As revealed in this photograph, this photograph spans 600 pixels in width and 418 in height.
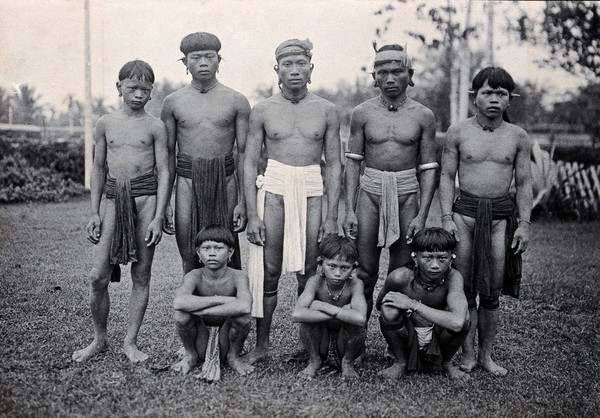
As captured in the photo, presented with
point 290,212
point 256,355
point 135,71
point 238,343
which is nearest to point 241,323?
point 238,343

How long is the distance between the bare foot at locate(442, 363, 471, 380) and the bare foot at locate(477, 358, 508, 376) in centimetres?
21

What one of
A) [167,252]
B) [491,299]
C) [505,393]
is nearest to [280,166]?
[491,299]

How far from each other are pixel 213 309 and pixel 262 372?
0.58 m

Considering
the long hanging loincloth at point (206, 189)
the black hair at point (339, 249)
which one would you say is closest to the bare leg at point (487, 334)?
the black hair at point (339, 249)

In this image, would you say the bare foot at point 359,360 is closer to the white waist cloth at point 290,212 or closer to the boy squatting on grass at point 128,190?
the white waist cloth at point 290,212

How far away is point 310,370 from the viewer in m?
4.14

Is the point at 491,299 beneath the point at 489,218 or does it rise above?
beneath

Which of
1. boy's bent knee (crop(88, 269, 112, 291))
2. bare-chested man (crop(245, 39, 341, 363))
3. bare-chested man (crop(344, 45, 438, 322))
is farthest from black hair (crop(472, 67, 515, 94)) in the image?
boy's bent knee (crop(88, 269, 112, 291))

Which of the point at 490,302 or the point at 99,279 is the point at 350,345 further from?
the point at 99,279

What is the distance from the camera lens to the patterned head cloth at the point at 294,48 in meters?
4.30

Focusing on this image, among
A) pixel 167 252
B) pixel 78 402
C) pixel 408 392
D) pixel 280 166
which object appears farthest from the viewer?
pixel 167 252

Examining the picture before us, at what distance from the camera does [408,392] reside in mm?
3875

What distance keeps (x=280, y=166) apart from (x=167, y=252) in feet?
15.9

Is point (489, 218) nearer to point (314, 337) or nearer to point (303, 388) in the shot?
point (314, 337)
